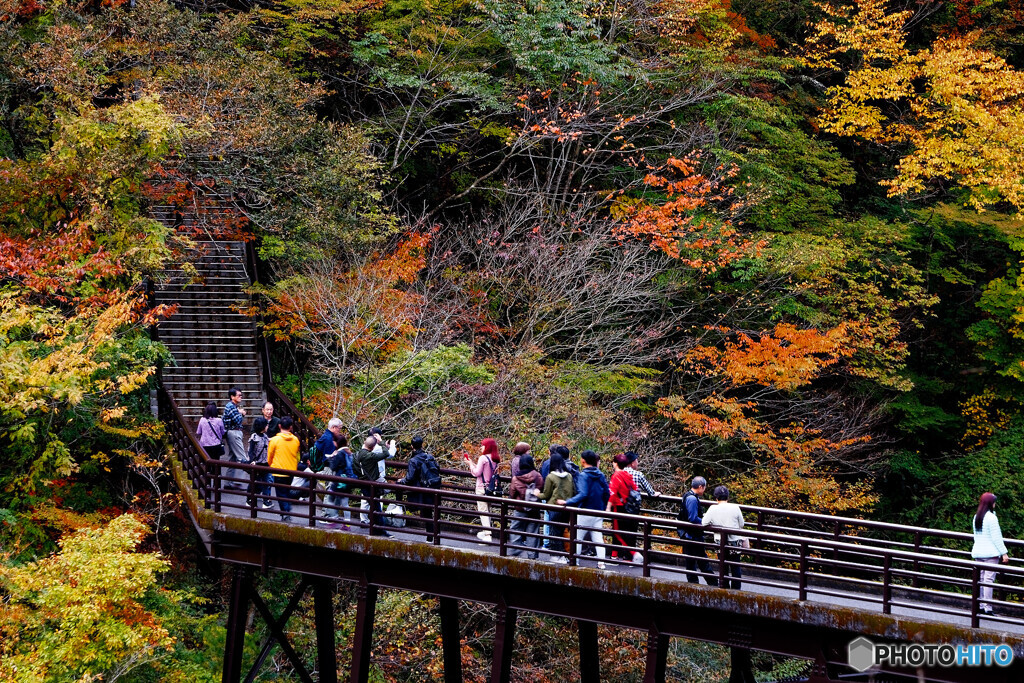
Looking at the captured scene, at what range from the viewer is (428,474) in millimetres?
14070

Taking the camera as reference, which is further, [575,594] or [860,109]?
[860,109]

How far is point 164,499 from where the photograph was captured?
19594 mm

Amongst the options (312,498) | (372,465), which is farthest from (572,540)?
(312,498)

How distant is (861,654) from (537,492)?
478cm

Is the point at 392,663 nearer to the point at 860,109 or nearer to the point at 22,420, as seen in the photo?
the point at 22,420

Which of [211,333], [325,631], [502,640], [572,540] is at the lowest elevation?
[325,631]

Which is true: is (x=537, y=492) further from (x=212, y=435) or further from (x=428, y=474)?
(x=212, y=435)

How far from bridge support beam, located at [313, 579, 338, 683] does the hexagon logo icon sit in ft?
28.3

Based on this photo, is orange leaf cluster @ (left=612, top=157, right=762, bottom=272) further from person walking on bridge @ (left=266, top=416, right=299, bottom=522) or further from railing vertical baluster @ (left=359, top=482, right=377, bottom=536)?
railing vertical baluster @ (left=359, top=482, right=377, bottom=536)

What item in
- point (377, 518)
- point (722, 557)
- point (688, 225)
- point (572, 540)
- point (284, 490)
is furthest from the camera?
point (688, 225)

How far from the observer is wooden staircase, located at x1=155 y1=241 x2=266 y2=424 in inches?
834

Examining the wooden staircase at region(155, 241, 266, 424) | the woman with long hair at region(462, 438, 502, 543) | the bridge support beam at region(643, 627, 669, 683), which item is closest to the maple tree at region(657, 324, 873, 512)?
the wooden staircase at region(155, 241, 266, 424)

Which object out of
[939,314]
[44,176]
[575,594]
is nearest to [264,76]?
[44,176]

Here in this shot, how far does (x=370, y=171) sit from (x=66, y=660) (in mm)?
14587
